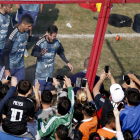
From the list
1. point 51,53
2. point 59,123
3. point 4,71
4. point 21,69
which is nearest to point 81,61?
point 51,53

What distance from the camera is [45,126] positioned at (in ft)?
12.8

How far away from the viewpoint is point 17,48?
5.73 meters

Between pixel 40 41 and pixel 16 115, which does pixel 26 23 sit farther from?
pixel 16 115

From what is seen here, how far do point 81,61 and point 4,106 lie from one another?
3064 mm

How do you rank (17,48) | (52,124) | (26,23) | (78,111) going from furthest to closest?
(17,48), (26,23), (78,111), (52,124)

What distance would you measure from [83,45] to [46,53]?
1326mm

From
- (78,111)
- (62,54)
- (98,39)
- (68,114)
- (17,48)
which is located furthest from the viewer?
(62,54)

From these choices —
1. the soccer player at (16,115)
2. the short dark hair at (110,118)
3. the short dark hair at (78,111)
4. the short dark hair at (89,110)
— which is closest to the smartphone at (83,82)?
the short dark hair at (78,111)

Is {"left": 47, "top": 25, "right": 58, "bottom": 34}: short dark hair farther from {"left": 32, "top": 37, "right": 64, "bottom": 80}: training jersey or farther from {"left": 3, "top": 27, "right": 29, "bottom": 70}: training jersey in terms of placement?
{"left": 3, "top": 27, "right": 29, "bottom": 70}: training jersey

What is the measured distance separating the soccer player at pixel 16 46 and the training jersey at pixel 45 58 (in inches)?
14.3

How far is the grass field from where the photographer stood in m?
6.36

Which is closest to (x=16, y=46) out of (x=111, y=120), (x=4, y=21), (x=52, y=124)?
(x=4, y=21)

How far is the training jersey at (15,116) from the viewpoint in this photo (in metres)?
3.78

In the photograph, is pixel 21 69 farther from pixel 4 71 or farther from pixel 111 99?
pixel 111 99
